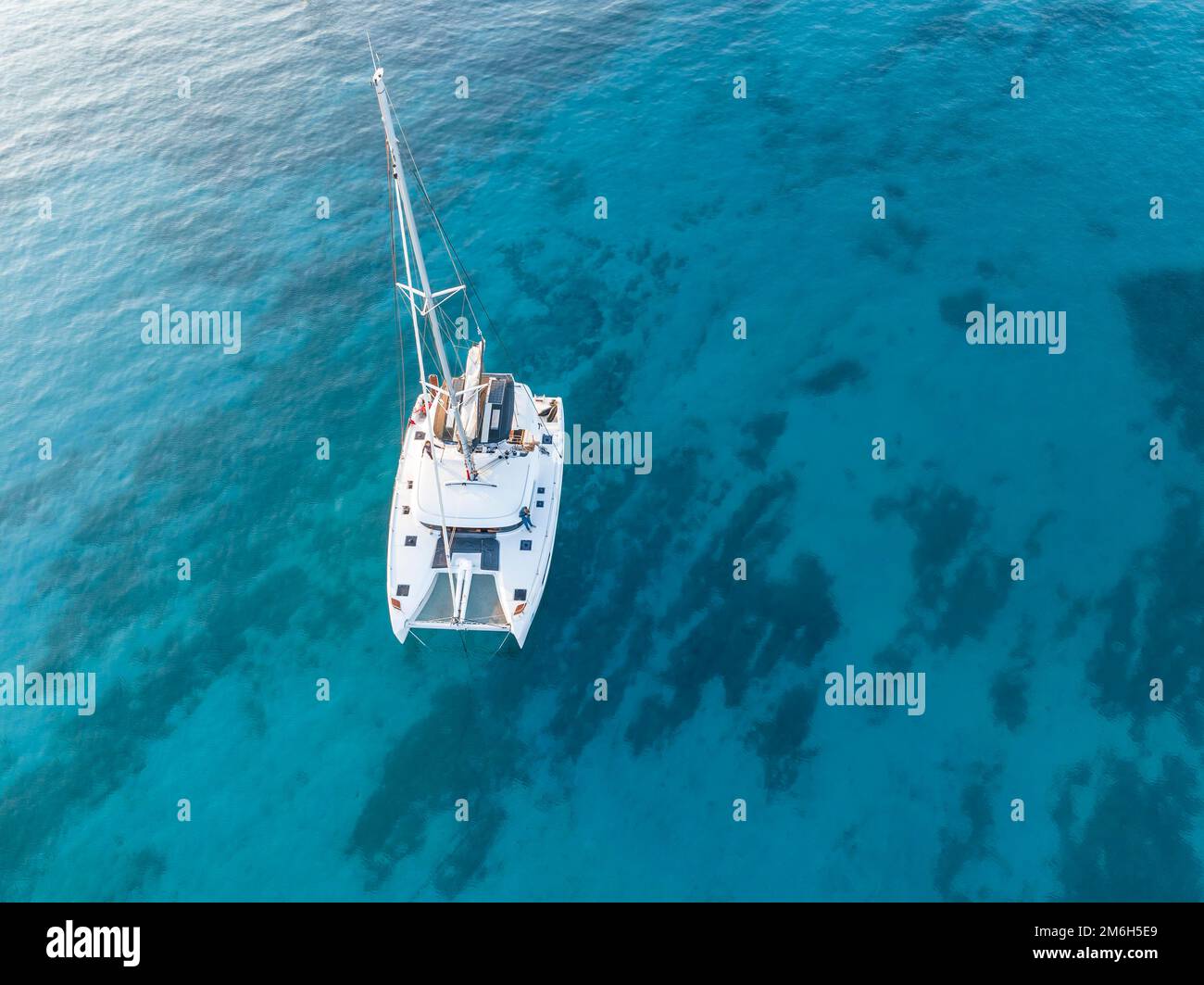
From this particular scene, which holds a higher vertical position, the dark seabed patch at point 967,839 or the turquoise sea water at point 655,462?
the turquoise sea water at point 655,462

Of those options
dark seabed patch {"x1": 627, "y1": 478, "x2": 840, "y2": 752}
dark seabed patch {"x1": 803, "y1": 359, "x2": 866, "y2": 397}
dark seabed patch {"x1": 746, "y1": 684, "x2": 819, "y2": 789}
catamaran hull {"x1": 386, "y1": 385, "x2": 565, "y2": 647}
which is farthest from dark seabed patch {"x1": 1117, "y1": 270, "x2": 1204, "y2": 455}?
catamaran hull {"x1": 386, "y1": 385, "x2": 565, "y2": 647}

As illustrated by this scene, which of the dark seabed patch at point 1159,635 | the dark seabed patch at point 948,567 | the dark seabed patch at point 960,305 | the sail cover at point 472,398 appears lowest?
the dark seabed patch at point 1159,635

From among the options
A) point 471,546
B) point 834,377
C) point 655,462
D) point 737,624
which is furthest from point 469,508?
point 834,377

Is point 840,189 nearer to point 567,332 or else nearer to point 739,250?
point 739,250

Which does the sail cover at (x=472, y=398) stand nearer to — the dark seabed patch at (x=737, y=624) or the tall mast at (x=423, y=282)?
the tall mast at (x=423, y=282)

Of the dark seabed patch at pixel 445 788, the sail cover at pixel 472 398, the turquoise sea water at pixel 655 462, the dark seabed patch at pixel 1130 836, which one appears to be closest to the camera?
the dark seabed patch at pixel 1130 836

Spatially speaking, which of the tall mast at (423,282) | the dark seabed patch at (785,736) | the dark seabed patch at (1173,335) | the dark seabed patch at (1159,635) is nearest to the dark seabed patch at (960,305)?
the dark seabed patch at (1173,335)

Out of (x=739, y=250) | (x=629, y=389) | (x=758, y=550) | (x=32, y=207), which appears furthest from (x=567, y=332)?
(x=32, y=207)

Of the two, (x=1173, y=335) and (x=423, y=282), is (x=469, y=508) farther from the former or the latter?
(x=1173, y=335)
